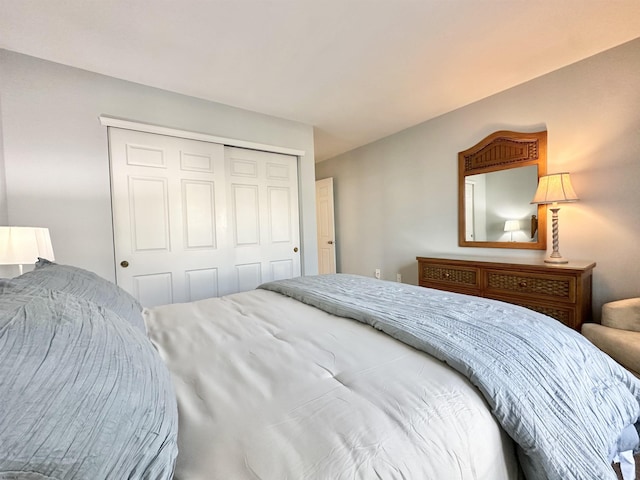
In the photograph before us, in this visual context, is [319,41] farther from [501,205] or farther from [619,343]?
[619,343]

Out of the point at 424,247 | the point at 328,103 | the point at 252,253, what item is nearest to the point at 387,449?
the point at 252,253

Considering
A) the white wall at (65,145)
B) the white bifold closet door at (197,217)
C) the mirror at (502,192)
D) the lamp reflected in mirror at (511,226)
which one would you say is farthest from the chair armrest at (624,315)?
the white wall at (65,145)

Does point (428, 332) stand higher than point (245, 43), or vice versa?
point (245, 43)

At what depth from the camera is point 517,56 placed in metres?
2.29

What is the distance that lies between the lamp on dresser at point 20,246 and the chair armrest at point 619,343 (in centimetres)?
336

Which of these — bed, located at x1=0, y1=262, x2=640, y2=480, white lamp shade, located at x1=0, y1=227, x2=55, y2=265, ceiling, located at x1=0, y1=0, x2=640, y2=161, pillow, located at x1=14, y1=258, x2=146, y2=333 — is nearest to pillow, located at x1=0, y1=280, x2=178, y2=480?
bed, located at x1=0, y1=262, x2=640, y2=480

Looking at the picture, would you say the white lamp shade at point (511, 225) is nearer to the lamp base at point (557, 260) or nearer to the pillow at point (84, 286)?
the lamp base at point (557, 260)

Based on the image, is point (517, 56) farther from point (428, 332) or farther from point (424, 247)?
point (428, 332)

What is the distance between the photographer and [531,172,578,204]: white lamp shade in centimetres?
237

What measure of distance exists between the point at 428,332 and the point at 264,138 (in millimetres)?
2885

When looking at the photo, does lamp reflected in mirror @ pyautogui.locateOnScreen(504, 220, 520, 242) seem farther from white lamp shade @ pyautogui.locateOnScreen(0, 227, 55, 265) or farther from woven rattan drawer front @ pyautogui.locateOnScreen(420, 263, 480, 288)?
white lamp shade @ pyautogui.locateOnScreen(0, 227, 55, 265)

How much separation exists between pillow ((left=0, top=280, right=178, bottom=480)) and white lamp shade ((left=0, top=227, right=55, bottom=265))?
1.22 metres

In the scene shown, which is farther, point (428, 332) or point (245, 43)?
point (245, 43)

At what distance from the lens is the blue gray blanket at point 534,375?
30.1 inches
